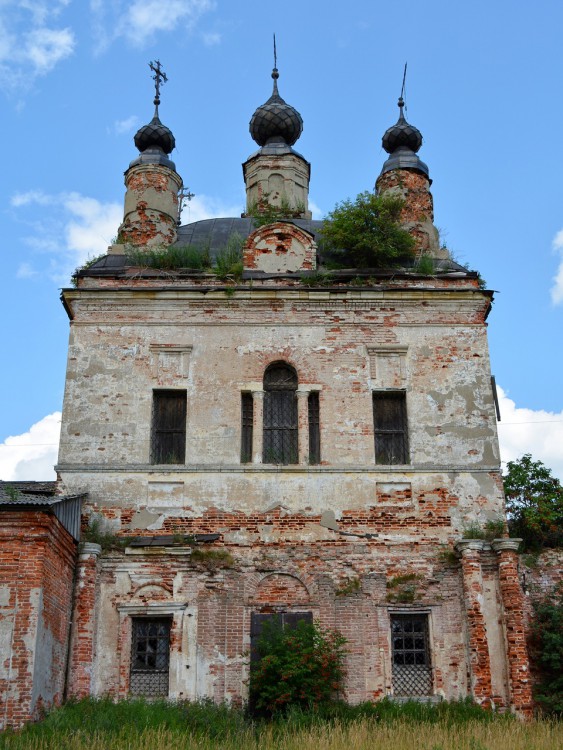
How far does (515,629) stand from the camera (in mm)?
13414

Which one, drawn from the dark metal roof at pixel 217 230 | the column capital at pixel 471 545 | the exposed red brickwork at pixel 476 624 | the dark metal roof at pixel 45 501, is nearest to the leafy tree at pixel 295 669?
the exposed red brickwork at pixel 476 624

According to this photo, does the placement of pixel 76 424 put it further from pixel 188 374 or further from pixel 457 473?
pixel 457 473

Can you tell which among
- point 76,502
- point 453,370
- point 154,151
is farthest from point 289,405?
point 154,151

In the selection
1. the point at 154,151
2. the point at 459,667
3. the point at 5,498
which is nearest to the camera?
the point at 5,498

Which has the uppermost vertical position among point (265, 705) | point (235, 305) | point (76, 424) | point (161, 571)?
point (235, 305)

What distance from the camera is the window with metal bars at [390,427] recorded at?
595 inches

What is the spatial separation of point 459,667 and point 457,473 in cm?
303

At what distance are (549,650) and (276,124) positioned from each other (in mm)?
13225

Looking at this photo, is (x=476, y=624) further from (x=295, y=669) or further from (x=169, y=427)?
(x=169, y=427)

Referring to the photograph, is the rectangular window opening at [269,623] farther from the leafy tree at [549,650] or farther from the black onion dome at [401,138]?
the black onion dome at [401,138]

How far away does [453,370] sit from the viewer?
1551 cm

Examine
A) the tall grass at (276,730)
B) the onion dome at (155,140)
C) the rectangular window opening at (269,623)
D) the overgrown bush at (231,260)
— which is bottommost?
the tall grass at (276,730)

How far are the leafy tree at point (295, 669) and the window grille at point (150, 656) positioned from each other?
1.38 metres

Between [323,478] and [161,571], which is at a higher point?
[323,478]
